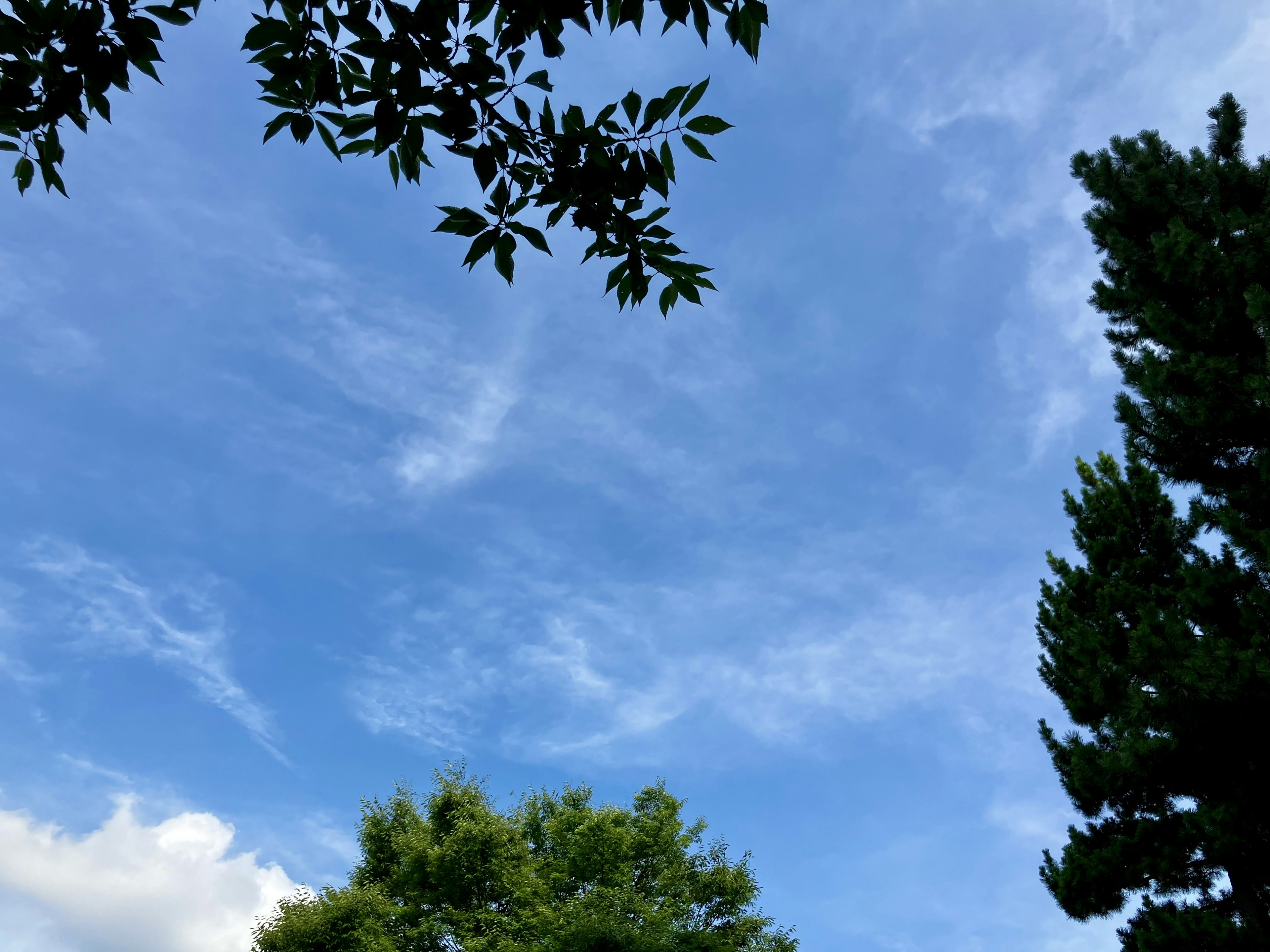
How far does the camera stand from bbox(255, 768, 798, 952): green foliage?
22938 millimetres

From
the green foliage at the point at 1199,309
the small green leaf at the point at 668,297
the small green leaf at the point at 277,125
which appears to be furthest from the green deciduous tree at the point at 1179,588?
the small green leaf at the point at 277,125

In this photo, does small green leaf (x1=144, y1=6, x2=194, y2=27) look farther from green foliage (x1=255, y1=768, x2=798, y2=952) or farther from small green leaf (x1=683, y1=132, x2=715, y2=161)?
green foliage (x1=255, y1=768, x2=798, y2=952)

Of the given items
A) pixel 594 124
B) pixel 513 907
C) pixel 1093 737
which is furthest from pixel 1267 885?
pixel 513 907

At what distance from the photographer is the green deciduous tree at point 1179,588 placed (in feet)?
35.2

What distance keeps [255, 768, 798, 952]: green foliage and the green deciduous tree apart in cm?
1344

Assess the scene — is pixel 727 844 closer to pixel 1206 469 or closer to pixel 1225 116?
pixel 1206 469

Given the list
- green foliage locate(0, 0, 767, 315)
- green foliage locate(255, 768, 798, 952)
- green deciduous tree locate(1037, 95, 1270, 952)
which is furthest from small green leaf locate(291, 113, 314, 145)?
green foliage locate(255, 768, 798, 952)

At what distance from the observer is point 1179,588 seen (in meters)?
13.5

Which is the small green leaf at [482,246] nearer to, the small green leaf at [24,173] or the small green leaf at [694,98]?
the small green leaf at [694,98]

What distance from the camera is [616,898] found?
23.0 m

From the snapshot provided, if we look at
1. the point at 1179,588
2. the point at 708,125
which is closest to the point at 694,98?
the point at 708,125

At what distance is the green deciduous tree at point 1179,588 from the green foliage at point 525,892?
13.4 meters

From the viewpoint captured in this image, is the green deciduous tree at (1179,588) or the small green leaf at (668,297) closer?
the small green leaf at (668,297)

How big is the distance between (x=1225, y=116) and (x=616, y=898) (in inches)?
942
